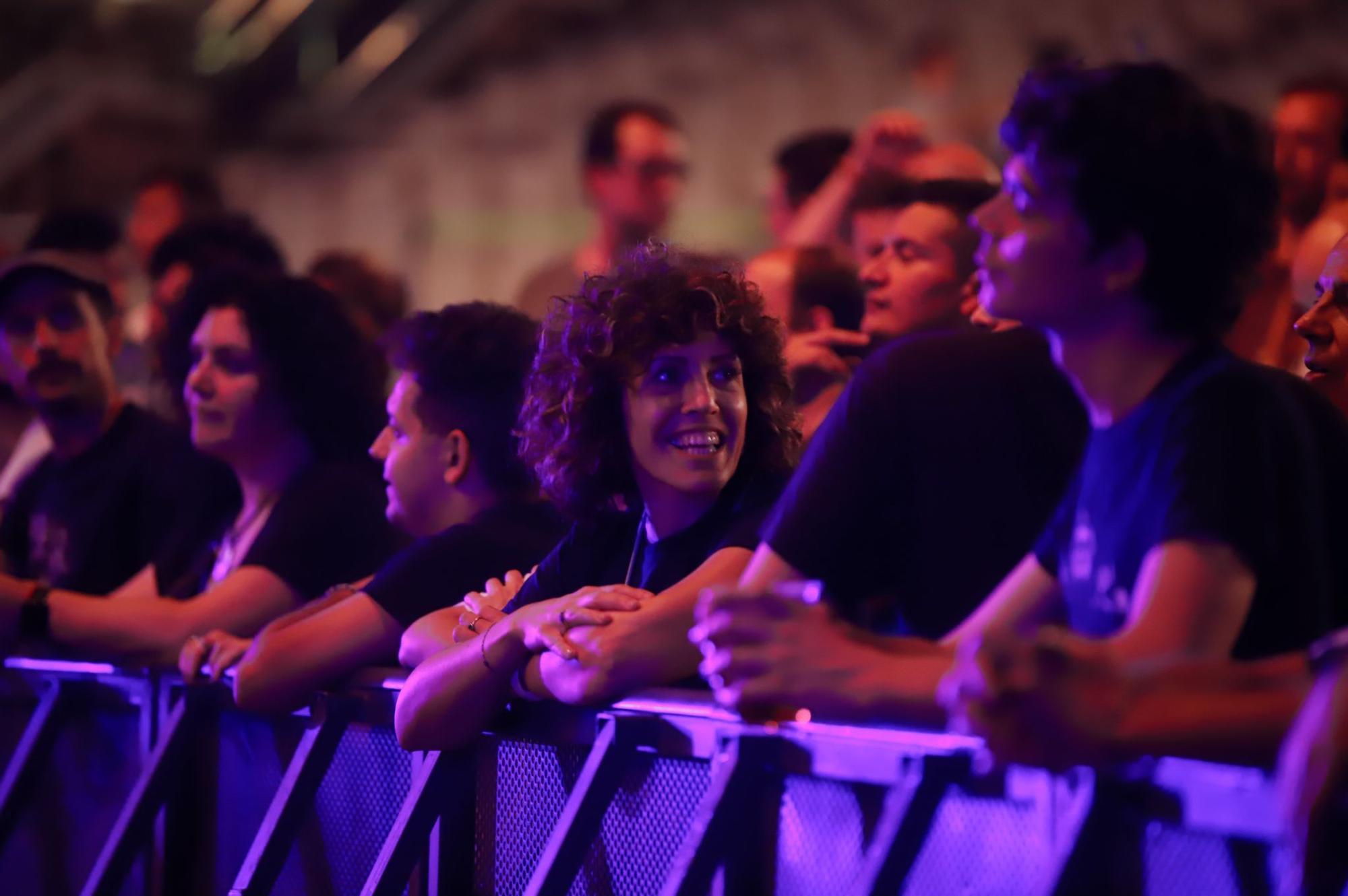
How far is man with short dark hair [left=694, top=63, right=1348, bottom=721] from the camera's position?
158cm

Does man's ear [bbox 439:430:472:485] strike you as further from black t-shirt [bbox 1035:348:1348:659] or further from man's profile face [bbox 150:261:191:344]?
man's profile face [bbox 150:261:191:344]

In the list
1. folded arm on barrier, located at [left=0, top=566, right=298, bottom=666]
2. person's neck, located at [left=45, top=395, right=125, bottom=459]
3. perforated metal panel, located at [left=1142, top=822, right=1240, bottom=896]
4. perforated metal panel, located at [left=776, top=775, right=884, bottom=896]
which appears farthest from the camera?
person's neck, located at [left=45, top=395, right=125, bottom=459]

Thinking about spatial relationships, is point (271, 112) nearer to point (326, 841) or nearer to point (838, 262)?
point (838, 262)

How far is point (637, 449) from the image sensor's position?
8.98 feet

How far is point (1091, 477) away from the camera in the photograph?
170cm

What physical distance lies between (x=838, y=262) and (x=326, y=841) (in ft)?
5.63

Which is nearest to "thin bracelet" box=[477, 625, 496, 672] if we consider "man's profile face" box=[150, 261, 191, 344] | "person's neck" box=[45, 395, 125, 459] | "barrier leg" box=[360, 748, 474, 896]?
"barrier leg" box=[360, 748, 474, 896]

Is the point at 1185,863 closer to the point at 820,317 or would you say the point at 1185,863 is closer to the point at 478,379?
the point at 478,379

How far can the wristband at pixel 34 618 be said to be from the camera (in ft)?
12.4

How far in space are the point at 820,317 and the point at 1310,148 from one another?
1.32 metres

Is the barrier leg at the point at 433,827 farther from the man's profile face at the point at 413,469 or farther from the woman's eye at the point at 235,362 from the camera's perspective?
A: the woman's eye at the point at 235,362

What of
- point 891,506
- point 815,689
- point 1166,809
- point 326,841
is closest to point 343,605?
point 326,841

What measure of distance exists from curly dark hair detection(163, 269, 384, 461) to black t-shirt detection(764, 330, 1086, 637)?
79.1 inches

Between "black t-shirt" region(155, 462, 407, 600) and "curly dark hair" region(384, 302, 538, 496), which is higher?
"curly dark hair" region(384, 302, 538, 496)
